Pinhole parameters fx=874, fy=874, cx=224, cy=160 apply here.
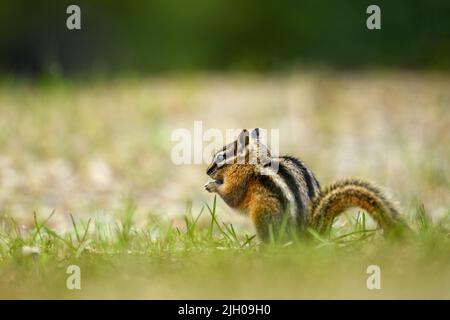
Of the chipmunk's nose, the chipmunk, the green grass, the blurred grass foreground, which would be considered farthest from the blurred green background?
the green grass

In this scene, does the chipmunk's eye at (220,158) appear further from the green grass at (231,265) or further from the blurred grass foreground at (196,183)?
the green grass at (231,265)

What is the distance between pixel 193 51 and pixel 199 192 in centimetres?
576

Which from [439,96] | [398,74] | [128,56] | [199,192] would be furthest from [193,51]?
[199,192]

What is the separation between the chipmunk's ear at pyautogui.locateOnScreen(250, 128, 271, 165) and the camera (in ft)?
16.6

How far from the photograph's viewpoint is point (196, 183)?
8438 millimetres

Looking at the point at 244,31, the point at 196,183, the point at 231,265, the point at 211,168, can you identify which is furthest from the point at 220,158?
the point at 244,31

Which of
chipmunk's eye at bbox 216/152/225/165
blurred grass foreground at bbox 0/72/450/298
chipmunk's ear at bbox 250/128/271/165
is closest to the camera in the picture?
blurred grass foreground at bbox 0/72/450/298

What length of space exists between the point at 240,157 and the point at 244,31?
869 centimetres

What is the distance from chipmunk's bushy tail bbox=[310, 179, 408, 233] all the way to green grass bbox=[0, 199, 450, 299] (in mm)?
95

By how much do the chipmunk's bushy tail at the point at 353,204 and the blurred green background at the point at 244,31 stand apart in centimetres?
825

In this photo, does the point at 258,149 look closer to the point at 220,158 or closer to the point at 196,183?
the point at 220,158

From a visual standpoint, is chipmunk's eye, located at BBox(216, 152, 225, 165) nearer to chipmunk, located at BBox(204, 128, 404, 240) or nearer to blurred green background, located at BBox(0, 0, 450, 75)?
chipmunk, located at BBox(204, 128, 404, 240)

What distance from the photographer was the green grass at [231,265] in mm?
4363

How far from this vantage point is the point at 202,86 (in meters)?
12.3
